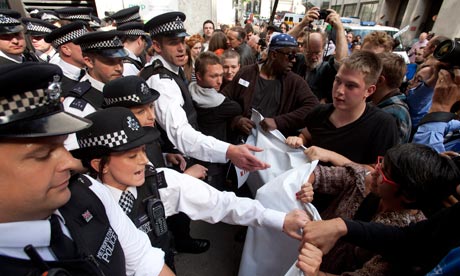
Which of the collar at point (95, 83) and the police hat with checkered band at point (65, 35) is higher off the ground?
the police hat with checkered band at point (65, 35)

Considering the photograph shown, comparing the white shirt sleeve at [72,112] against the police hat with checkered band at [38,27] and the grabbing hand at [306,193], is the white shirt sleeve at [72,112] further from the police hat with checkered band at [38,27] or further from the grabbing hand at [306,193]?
the police hat with checkered band at [38,27]

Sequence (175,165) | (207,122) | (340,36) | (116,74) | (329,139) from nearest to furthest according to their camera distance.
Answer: (329,139) < (116,74) < (175,165) < (207,122) < (340,36)

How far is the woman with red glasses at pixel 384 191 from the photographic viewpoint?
47.4 inches

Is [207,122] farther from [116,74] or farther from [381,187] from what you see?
[381,187]

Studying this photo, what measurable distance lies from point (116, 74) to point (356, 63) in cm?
199

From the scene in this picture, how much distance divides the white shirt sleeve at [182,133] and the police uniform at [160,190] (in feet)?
1.27

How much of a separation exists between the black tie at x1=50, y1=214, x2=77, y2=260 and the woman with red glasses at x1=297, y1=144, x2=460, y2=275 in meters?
1.27

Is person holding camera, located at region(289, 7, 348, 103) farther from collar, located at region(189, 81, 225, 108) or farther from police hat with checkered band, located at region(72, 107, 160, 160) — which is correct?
police hat with checkered band, located at region(72, 107, 160, 160)

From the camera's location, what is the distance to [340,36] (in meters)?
3.06

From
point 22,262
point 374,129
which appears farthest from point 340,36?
point 22,262

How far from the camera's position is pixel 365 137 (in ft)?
6.28

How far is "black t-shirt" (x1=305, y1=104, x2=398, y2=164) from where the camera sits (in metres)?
1.87

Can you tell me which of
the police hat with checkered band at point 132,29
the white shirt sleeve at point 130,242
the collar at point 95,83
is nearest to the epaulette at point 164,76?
the collar at point 95,83

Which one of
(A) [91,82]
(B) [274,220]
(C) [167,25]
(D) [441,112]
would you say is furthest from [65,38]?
(D) [441,112]
